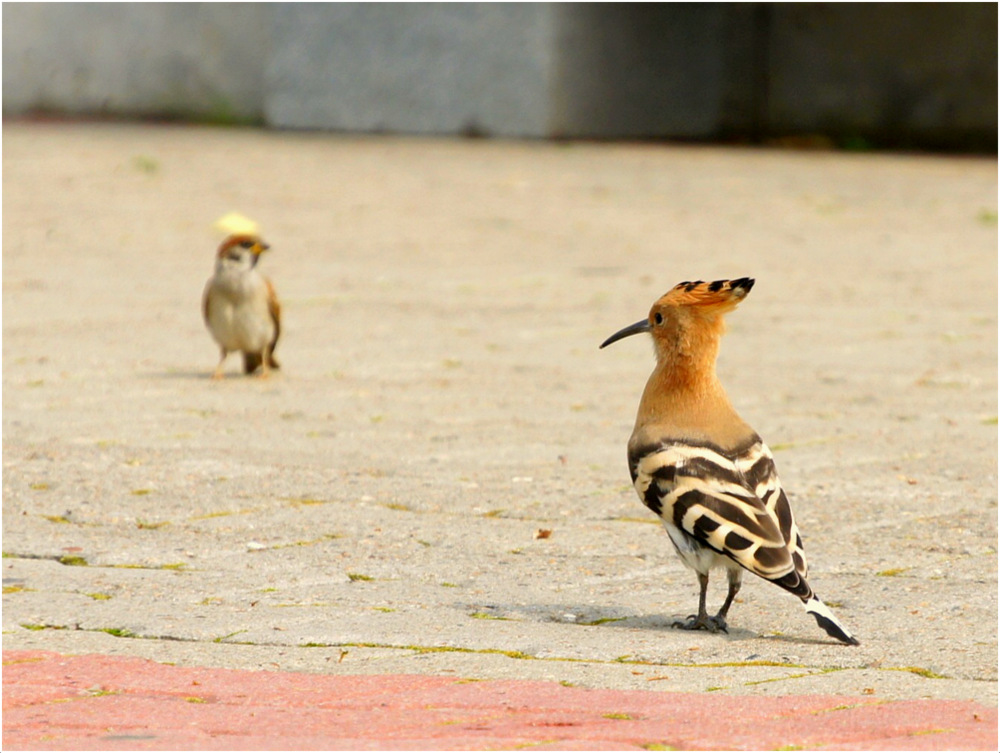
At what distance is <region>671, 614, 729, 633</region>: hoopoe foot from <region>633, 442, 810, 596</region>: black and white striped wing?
0.70 ft

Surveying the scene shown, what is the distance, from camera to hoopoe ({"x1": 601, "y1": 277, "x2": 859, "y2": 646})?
13.4 ft

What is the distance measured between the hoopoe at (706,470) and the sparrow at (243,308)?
3.95 m

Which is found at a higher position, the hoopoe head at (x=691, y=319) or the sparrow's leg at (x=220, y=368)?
the hoopoe head at (x=691, y=319)

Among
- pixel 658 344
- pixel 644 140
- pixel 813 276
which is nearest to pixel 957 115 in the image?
pixel 644 140

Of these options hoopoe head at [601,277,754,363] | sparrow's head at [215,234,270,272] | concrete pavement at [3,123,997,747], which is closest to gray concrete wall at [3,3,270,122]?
concrete pavement at [3,123,997,747]

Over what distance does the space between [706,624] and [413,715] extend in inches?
41.7

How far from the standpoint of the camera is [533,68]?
20.8 metres

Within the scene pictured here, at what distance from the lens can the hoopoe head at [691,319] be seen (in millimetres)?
4504

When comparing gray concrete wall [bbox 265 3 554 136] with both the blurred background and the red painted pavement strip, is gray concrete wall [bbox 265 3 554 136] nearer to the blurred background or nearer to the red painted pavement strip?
the blurred background

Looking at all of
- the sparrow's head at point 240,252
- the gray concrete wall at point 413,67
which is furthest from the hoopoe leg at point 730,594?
the gray concrete wall at point 413,67

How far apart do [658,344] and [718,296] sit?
0.22 m

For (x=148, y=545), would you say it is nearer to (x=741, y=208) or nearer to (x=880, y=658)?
(x=880, y=658)

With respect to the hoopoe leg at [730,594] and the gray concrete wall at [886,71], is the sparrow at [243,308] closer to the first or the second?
the hoopoe leg at [730,594]

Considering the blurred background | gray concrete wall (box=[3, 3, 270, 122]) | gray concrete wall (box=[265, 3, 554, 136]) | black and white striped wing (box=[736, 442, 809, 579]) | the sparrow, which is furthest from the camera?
gray concrete wall (box=[3, 3, 270, 122])
